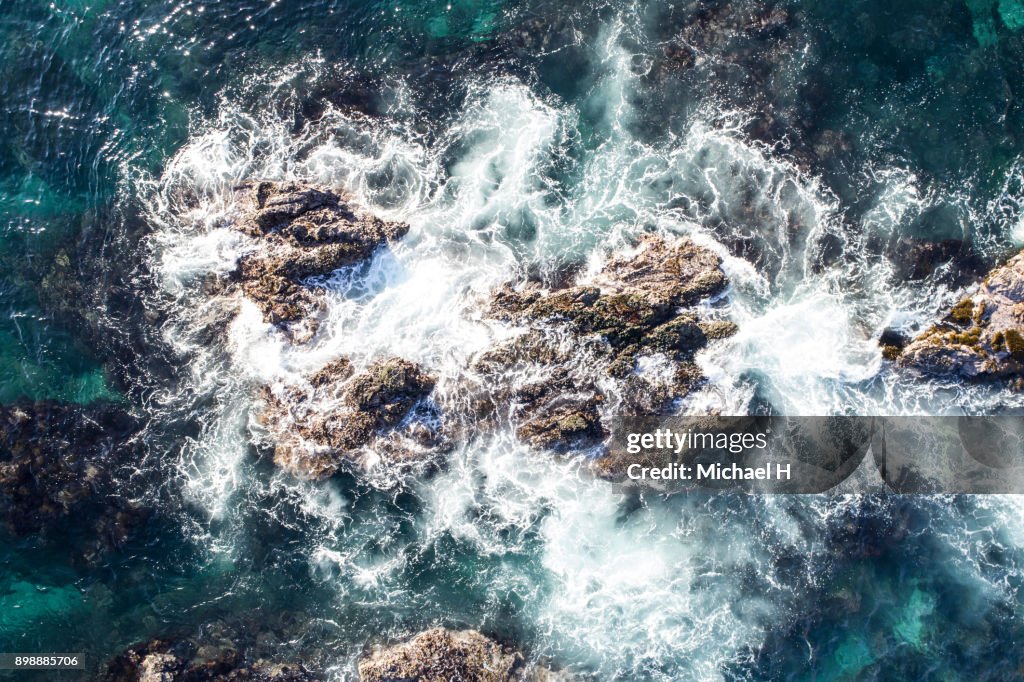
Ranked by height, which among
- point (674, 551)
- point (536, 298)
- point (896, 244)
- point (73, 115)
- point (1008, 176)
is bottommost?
point (674, 551)

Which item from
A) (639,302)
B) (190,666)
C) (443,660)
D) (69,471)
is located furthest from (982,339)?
(69,471)

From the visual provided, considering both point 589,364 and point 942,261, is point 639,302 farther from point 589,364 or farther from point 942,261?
point 942,261

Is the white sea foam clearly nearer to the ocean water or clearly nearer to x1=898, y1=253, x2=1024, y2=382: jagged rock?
the ocean water

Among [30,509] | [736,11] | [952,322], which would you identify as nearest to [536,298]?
[736,11]

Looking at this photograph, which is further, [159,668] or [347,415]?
[159,668]

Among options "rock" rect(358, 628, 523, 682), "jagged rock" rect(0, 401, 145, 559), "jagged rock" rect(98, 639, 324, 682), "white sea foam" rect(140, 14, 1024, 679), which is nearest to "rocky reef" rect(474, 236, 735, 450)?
"white sea foam" rect(140, 14, 1024, 679)

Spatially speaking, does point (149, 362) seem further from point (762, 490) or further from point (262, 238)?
point (762, 490)
